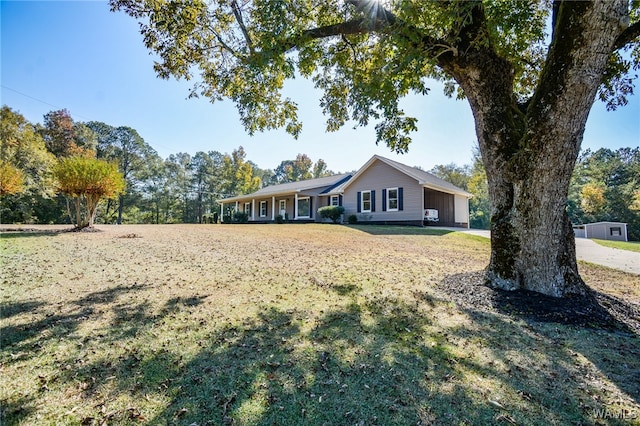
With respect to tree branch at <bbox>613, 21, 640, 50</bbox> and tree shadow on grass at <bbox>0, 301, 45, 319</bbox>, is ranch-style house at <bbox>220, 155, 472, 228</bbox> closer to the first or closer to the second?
tree branch at <bbox>613, 21, 640, 50</bbox>

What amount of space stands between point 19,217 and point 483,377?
34.1 m

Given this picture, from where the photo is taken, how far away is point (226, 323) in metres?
3.44

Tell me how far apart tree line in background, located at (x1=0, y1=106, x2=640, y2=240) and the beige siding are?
53.9 ft

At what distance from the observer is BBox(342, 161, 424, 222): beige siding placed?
711 inches

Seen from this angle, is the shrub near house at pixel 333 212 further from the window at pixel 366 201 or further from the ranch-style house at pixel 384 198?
the window at pixel 366 201

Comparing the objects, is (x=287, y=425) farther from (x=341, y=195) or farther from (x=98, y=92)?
(x=341, y=195)

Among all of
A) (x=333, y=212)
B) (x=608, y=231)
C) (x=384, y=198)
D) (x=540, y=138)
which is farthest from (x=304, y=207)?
(x=608, y=231)

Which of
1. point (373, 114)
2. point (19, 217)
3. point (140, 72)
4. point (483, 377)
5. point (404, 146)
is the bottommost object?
point (483, 377)

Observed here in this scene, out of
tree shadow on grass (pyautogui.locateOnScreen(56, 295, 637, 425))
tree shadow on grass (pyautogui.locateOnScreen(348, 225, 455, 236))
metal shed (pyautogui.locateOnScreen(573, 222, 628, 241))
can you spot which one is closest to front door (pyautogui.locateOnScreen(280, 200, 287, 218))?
tree shadow on grass (pyautogui.locateOnScreen(348, 225, 455, 236))

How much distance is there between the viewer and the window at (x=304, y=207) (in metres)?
24.0

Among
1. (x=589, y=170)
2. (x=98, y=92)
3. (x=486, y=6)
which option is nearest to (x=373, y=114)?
(x=486, y=6)

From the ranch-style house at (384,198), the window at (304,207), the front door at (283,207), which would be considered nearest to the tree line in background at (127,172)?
the front door at (283,207)

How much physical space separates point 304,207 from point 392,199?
26.9ft

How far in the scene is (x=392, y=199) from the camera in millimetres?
19141
